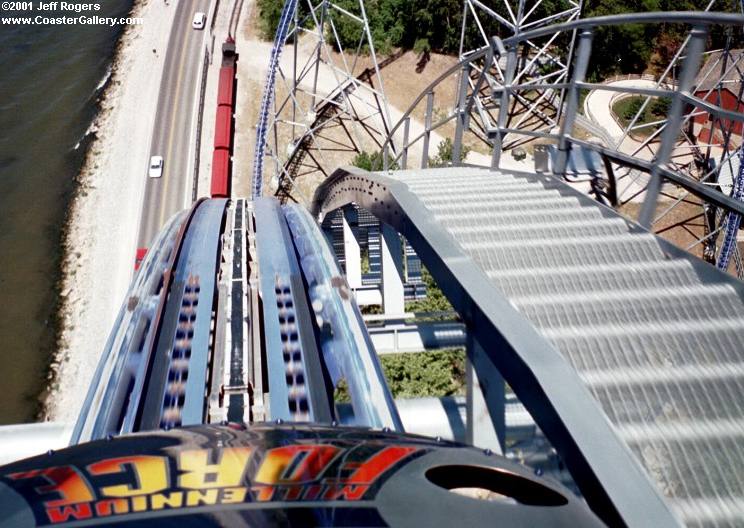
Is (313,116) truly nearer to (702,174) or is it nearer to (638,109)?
(638,109)

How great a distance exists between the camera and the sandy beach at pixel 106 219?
53.8 feet

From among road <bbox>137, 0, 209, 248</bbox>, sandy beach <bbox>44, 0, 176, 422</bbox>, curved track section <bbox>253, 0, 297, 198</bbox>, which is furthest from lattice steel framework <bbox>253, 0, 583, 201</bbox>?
sandy beach <bbox>44, 0, 176, 422</bbox>

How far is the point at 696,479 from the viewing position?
96.0 inches

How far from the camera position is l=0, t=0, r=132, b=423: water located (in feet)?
55.6

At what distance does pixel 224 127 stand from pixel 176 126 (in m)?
2.47

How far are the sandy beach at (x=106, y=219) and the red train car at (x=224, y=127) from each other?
2.87m

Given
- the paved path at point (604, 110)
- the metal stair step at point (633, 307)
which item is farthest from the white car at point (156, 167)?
the metal stair step at point (633, 307)

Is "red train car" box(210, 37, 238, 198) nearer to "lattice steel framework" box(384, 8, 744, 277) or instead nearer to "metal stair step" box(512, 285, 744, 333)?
"lattice steel framework" box(384, 8, 744, 277)

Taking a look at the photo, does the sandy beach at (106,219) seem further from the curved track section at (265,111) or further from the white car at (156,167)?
the curved track section at (265,111)

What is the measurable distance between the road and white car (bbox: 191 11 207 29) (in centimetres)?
23

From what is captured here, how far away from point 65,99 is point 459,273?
85.8 ft

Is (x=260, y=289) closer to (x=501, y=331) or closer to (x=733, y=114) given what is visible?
(x=501, y=331)

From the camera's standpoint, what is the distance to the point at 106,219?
773 inches

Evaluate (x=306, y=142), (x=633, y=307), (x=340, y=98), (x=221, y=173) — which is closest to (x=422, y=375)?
(x=633, y=307)
